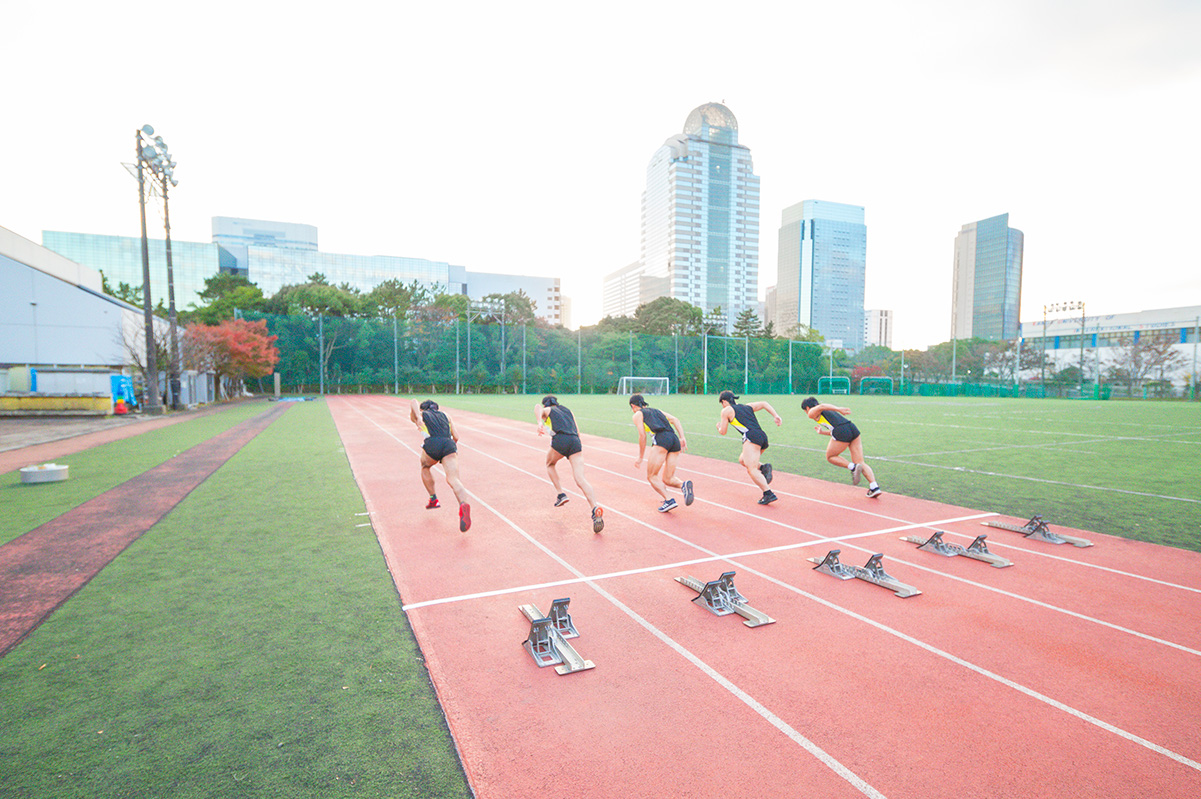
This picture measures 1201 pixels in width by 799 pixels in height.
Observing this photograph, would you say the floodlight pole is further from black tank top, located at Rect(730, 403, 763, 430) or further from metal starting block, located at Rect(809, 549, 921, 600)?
metal starting block, located at Rect(809, 549, 921, 600)

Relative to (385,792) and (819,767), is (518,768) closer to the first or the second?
(385,792)

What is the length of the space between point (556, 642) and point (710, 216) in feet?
543

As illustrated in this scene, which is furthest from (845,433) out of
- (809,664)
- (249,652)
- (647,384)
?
(647,384)

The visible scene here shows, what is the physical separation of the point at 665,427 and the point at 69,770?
21.6 ft

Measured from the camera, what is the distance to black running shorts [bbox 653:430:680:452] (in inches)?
318

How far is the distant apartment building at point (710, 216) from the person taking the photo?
512 feet

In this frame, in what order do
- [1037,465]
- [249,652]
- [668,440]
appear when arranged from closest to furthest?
[249,652] → [668,440] → [1037,465]

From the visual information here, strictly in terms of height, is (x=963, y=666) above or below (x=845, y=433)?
below

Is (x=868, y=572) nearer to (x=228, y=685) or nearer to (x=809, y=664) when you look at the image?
(x=809, y=664)

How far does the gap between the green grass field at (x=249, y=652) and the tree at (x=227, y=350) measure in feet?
78.9

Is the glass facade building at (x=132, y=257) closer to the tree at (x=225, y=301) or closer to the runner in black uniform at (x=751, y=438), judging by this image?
the tree at (x=225, y=301)

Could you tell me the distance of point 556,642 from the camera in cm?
416

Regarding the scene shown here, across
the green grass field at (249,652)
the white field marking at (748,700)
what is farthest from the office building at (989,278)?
Answer: the white field marking at (748,700)

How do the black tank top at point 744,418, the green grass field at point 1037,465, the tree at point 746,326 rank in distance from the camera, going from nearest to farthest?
the green grass field at point 1037,465 < the black tank top at point 744,418 < the tree at point 746,326
